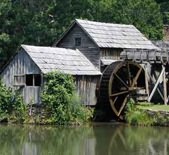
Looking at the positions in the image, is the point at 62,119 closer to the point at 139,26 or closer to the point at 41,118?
the point at 41,118

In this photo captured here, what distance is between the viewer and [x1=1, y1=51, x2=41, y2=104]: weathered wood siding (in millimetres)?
33031

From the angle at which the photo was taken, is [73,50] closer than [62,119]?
No

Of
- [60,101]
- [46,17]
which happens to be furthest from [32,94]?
[46,17]

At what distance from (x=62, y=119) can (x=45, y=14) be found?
48.5ft

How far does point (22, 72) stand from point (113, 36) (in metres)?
6.82

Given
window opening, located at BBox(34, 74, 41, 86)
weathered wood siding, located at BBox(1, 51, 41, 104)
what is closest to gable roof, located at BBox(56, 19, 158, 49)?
window opening, located at BBox(34, 74, 41, 86)

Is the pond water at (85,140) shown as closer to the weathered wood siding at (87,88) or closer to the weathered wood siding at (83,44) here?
the weathered wood siding at (87,88)

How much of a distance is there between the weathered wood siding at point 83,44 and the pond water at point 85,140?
5320mm

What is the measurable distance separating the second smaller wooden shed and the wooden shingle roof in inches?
70.1

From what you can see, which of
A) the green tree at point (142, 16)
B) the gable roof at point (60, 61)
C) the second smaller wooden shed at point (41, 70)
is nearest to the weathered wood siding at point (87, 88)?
the second smaller wooden shed at point (41, 70)

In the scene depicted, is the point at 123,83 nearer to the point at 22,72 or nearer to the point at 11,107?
the point at 22,72

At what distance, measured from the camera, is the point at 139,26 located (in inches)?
1925

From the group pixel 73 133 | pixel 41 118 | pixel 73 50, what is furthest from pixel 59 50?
pixel 73 133

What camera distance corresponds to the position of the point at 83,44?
36812 millimetres
